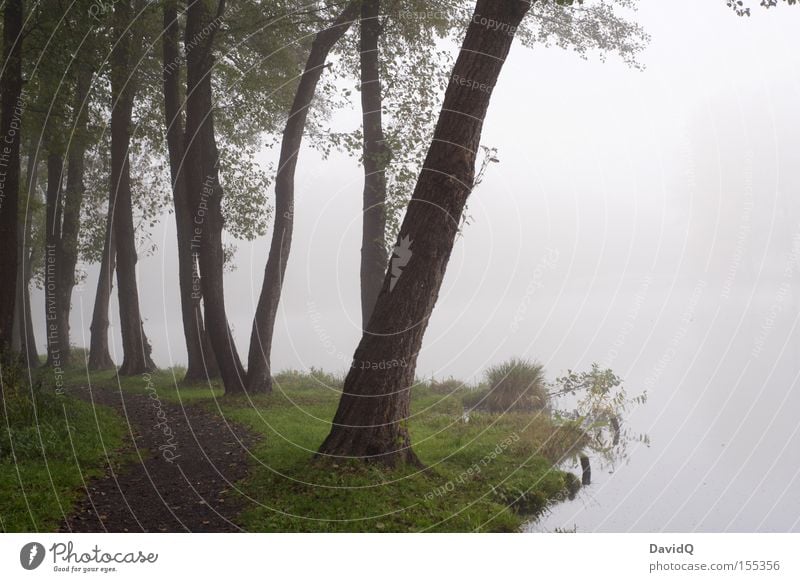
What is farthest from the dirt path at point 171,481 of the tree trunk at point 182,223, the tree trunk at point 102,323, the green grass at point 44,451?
the tree trunk at point 102,323

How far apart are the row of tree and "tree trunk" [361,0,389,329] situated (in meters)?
0.03

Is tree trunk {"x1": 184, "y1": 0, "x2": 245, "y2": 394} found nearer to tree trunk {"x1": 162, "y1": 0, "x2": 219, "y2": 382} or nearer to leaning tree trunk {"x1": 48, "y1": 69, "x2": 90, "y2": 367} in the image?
tree trunk {"x1": 162, "y1": 0, "x2": 219, "y2": 382}

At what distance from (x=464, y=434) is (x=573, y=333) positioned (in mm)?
2358

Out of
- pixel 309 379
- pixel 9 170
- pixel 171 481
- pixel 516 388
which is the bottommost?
pixel 171 481

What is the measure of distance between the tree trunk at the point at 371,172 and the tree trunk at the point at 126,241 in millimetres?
5894

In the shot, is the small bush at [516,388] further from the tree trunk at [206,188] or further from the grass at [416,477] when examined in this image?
the tree trunk at [206,188]

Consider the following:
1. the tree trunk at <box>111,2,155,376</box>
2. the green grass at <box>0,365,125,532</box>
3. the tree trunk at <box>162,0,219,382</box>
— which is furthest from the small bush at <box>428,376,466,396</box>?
the tree trunk at <box>111,2,155,376</box>

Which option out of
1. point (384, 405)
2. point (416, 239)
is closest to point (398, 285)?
point (416, 239)

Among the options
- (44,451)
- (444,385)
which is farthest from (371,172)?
(44,451)

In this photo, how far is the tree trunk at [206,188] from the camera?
47.0 ft

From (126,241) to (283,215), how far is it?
18.6ft

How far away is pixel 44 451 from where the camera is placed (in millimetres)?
9086

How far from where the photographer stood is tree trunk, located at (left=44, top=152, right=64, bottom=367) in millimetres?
19781

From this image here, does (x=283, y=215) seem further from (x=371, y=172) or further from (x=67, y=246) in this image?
(x=67, y=246)
